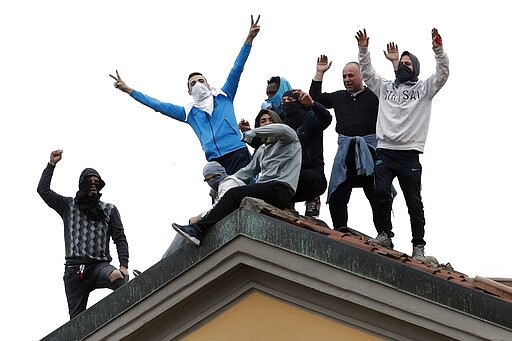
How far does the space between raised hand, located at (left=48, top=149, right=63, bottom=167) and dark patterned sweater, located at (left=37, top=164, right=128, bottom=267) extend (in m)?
0.29

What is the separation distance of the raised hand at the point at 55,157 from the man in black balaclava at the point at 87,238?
0.27 meters

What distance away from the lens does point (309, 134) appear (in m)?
13.5

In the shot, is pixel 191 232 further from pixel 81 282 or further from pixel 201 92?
pixel 201 92

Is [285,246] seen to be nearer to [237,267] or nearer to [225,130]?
[237,267]

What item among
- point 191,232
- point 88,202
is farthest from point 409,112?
point 88,202

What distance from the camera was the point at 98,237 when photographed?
13.6 meters

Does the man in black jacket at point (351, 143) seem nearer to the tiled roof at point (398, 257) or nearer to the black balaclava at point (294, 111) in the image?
the black balaclava at point (294, 111)

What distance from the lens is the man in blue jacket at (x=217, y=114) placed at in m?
14.3

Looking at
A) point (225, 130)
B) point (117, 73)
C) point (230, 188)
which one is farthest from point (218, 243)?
point (117, 73)

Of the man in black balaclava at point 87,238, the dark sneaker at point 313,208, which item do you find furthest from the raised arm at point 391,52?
the man in black balaclava at point 87,238

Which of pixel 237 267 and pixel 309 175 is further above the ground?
pixel 309 175

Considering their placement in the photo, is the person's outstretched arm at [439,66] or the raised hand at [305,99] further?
the raised hand at [305,99]

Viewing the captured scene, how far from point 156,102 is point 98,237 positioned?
1.86m

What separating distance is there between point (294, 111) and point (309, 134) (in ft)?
0.91
